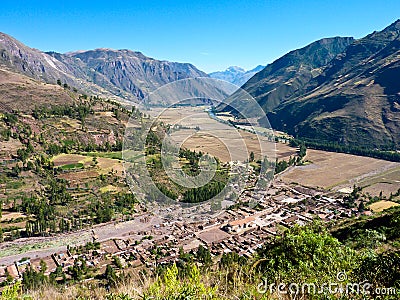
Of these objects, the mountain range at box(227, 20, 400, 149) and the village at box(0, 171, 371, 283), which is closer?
the village at box(0, 171, 371, 283)

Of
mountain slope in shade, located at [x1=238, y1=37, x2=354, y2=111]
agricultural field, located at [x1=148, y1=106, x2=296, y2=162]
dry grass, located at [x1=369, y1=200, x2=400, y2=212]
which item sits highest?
mountain slope in shade, located at [x1=238, y1=37, x2=354, y2=111]

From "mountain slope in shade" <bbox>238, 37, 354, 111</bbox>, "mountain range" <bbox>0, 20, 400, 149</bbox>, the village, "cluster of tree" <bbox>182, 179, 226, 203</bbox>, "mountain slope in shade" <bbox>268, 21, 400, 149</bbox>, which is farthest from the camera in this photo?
"mountain slope in shade" <bbox>238, 37, 354, 111</bbox>

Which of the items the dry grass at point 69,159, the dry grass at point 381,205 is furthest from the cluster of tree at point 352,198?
the dry grass at point 69,159

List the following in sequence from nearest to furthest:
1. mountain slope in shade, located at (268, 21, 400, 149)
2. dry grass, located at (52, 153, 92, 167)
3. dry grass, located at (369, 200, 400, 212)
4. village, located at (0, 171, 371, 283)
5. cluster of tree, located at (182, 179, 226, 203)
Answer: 1. village, located at (0, 171, 371, 283)
2. dry grass, located at (369, 200, 400, 212)
3. cluster of tree, located at (182, 179, 226, 203)
4. dry grass, located at (52, 153, 92, 167)
5. mountain slope in shade, located at (268, 21, 400, 149)

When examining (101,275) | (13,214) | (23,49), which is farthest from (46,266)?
(23,49)

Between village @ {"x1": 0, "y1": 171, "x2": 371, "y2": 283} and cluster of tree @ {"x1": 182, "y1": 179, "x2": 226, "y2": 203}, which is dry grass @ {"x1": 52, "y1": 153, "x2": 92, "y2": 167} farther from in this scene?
cluster of tree @ {"x1": 182, "y1": 179, "x2": 226, "y2": 203}

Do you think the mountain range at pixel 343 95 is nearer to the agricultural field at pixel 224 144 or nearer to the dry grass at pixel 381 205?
the agricultural field at pixel 224 144

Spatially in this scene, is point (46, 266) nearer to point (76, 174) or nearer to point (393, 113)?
point (76, 174)

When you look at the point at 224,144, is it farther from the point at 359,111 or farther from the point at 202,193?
the point at 359,111

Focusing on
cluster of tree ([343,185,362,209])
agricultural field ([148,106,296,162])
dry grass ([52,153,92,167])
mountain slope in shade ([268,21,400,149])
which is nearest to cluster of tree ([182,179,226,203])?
cluster of tree ([343,185,362,209])
